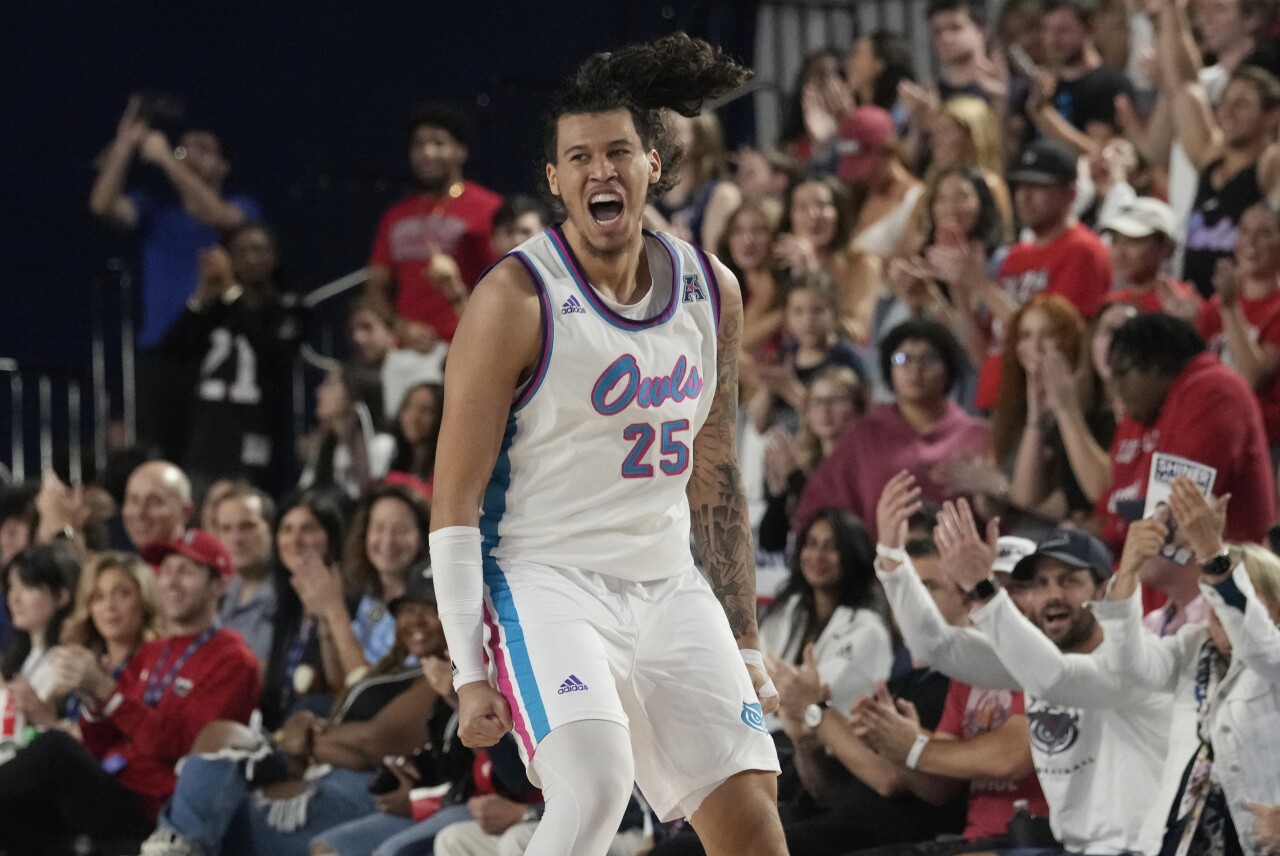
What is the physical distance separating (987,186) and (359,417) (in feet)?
11.0

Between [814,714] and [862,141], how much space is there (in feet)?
14.9

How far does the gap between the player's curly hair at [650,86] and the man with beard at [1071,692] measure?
1889 millimetres

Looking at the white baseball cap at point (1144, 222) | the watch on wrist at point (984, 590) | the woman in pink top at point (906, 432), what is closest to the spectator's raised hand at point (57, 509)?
the woman in pink top at point (906, 432)

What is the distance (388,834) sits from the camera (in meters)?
6.88

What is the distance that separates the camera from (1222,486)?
6.51 meters

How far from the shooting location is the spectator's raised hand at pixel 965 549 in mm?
5715

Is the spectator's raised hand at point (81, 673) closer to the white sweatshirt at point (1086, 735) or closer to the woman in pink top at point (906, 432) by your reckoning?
the woman in pink top at point (906, 432)

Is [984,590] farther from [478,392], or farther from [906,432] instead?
[478,392]

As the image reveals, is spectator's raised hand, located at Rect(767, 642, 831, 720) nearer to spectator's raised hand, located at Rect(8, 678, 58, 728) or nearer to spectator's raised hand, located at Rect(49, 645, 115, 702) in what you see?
spectator's raised hand, located at Rect(49, 645, 115, 702)

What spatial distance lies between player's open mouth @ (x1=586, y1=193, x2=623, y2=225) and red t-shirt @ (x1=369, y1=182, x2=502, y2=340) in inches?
249

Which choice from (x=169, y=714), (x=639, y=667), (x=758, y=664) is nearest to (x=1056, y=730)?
(x=758, y=664)

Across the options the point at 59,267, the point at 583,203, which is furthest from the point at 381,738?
the point at 59,267

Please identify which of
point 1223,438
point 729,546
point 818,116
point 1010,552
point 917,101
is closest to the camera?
point 729,546

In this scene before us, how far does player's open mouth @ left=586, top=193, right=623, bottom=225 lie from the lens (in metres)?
4.05
